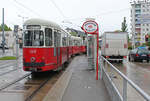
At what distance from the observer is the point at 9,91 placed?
746 centimetres

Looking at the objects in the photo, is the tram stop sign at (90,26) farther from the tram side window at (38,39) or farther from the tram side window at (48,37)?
the tram side window at (38,39)

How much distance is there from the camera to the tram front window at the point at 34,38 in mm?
9539

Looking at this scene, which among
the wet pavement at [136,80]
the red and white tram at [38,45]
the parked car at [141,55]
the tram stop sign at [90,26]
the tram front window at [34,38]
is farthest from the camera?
the parked car at [141,55]

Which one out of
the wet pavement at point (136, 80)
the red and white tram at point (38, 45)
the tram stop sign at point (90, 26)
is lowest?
the wet pavement at point (136, 80)

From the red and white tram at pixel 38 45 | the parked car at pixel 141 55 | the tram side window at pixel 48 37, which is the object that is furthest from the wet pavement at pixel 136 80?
the parked car at pixel 141 55

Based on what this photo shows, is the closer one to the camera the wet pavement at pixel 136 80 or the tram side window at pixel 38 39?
the wet pavement at pixel 136 80

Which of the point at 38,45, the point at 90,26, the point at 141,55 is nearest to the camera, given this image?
the point at 38,45

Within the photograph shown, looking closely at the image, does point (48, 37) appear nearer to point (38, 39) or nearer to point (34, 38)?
point (38, 39)

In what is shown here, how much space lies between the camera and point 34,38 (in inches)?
377

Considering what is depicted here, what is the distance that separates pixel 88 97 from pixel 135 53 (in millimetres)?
15620

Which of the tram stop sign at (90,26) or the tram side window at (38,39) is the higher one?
the tram stop sign at (90,26)

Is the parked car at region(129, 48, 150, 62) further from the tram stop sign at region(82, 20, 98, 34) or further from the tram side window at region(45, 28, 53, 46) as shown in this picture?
the tram side window at region(45, 28, 53, 46)

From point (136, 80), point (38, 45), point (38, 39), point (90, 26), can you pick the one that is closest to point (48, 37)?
point (38, 39)

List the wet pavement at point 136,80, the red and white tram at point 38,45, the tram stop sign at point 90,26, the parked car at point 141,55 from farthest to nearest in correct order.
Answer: the parked car at point 141,55, the tram stop sign at point 90,26, the red and white tram at point 38,45, the wet pavement at point 136,80
